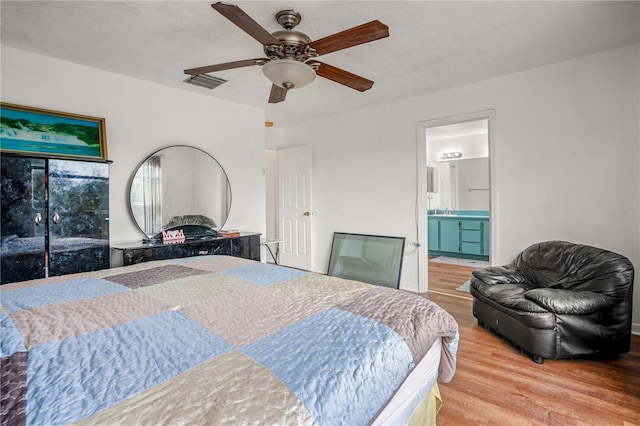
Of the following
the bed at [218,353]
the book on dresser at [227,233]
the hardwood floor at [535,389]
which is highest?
the book on dresser at [227,233]

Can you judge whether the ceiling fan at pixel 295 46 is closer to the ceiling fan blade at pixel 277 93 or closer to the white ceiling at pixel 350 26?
the white ceiling at pixel 350 26

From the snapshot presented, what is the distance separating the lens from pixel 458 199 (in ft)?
22.0

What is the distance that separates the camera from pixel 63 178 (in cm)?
254

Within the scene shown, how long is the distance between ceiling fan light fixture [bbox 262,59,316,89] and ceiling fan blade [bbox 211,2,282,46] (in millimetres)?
120

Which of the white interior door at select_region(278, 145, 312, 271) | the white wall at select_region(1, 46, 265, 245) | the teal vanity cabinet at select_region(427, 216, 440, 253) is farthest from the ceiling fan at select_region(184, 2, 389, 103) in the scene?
the teal vanity cabinet at select_region(427, 216, 440, 253)

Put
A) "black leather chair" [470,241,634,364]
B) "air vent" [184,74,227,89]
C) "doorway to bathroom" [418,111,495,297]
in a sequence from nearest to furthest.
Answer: "black leather chair" [470,241,634,364], "air vent" [184,74,227,89], "doorway to bathroom" [418,111,495,297]

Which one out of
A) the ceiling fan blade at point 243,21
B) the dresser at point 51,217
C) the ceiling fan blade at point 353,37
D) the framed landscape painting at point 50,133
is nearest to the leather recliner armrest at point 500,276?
the ceiling fan blade at point 353,37

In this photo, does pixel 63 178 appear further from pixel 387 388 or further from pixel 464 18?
pixel 464 18

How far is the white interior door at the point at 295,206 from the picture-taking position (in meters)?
5.15

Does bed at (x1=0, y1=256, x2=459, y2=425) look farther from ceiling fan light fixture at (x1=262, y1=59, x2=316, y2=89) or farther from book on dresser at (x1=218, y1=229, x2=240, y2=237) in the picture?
book on dresser at (x1=218, y1=229, x2=240, y2=237)

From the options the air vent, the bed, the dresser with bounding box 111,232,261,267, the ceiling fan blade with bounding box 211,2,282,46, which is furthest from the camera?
the air vent

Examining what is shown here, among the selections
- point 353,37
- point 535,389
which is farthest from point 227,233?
point 535,389

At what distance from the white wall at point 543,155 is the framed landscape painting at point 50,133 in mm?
3176

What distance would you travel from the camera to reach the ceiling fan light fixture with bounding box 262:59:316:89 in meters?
1.98
